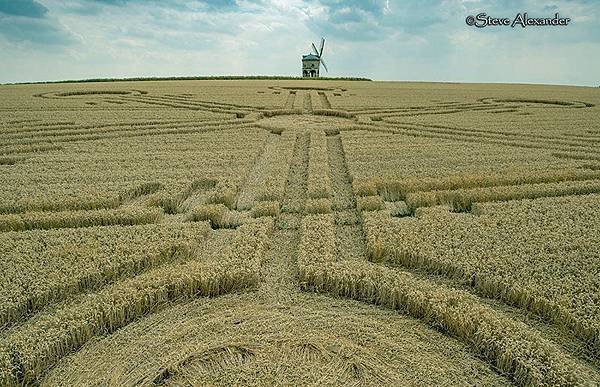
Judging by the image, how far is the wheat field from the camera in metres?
5.00

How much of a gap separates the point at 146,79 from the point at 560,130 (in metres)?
65.0

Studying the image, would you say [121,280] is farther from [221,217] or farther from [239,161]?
[239,161]

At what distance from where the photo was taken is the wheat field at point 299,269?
5.00m

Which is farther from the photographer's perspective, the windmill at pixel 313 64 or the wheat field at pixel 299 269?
the windmill at pixel 313 64

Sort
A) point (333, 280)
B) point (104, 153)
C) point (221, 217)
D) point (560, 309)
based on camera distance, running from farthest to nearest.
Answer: point (104, 153), point (221, 217), point (333, 280), point (560, 309)

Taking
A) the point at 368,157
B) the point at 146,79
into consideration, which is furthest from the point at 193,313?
the point at 146,79

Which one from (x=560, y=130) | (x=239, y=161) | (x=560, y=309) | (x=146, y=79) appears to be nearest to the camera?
(x=560, y=309)

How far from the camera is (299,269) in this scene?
22.8 feet

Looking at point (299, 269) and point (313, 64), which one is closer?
point (299, 269)

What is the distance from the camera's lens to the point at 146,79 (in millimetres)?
72125

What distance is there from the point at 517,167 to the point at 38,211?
13216 millimetres

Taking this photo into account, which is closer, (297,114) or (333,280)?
(333,280)

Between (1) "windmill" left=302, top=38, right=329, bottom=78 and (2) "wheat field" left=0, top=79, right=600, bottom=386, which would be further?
(1) "windmill" left=302, top=38, right=329, bottom=78

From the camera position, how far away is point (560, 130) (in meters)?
21.9
